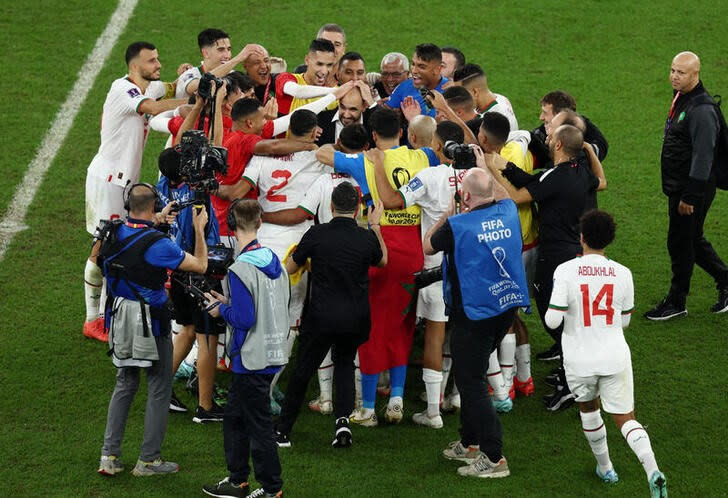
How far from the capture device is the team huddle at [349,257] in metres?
6.74

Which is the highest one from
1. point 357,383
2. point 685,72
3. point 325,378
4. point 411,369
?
point 685,72

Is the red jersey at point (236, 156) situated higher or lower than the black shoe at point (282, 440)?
higher

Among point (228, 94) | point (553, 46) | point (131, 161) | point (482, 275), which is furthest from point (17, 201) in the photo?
point (553, 46)

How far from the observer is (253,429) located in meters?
6.54

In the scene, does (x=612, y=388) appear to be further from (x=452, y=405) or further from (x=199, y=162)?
(x=199, y=162)

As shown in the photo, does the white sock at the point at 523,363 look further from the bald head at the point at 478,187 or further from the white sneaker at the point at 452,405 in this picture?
the bald head at the point at 478,187

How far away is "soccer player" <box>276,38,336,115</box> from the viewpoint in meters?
9.20

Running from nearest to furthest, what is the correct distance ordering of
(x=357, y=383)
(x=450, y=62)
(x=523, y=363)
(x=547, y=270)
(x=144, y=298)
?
(x=144, y=298), (x=547, y=270), (x=357, y=383), (x=523, y=363), (x=450, y=62)

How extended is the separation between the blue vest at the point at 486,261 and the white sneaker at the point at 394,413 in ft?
4.21

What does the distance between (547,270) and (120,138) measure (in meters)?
3.73

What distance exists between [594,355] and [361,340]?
159 cm

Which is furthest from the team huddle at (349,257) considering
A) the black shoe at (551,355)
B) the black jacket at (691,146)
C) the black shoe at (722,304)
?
the black shoe at (722,304)

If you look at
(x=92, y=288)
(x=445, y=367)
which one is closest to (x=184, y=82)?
(x=92, y=288)

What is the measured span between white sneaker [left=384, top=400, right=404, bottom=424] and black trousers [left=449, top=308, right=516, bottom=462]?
94cm
